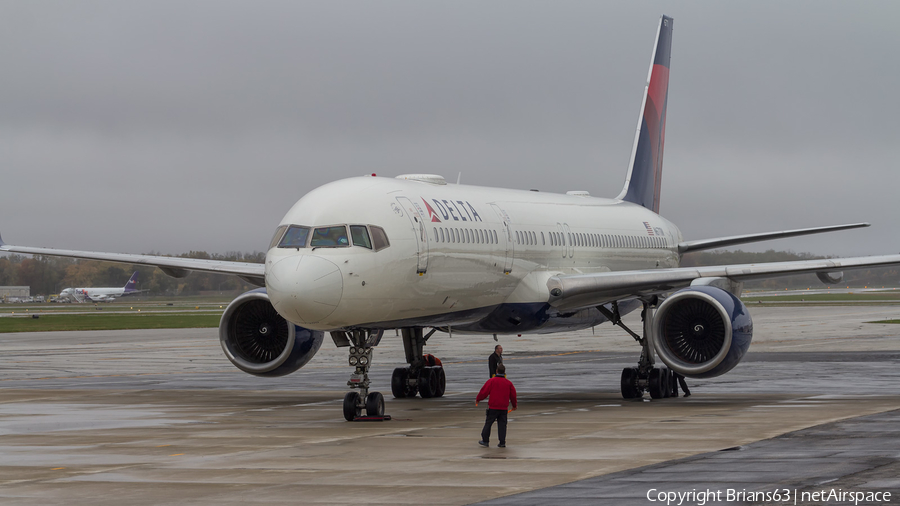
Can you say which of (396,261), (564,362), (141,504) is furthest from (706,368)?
(564,362)

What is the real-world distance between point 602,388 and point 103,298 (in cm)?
11860

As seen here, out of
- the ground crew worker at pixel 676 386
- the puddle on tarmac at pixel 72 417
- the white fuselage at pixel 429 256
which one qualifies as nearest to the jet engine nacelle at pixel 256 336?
the puddle on tarmac at pixel 72 417

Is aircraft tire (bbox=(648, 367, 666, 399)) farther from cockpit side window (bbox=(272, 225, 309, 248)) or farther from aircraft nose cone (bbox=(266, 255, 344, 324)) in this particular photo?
cockpit side window (bbox=(272, 225, 309, 248))

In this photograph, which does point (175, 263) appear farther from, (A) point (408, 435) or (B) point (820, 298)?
(B) point (820, 298)

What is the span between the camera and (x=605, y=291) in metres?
23.4

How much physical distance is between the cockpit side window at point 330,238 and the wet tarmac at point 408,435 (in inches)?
116

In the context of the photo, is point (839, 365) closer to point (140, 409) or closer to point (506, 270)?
point (506, 270)

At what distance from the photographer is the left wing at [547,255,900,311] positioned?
74.5ft

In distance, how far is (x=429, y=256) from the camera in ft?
64.4

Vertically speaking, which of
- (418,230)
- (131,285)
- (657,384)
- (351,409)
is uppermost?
(418,230)

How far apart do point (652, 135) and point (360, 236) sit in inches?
709

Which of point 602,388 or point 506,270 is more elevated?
point 506,270

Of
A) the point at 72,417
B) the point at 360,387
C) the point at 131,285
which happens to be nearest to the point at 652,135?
the point at 360,387

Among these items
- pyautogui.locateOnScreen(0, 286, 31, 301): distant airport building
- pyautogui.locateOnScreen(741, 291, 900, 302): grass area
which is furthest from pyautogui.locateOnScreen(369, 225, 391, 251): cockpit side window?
pyautogui.locateOnScreen(0, 286, 31, 301): distant airport building
